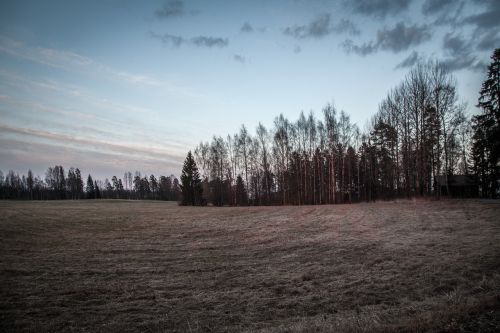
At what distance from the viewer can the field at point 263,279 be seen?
8055mm

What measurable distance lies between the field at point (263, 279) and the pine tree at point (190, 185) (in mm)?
46170

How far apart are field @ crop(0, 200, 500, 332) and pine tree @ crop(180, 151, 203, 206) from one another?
46.2m

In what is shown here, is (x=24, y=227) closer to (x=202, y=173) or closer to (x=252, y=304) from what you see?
(x=252, y=304)

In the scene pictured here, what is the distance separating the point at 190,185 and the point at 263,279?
196 ft

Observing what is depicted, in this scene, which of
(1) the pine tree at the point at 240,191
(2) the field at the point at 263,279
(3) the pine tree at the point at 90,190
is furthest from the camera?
(3) the pine tree at the point at 90,190

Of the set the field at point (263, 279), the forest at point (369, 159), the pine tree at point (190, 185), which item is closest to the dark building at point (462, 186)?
the forest at point (369, 159)

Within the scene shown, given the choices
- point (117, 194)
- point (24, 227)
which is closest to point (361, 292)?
point (24, 227)

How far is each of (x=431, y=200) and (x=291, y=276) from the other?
2605 centimetres

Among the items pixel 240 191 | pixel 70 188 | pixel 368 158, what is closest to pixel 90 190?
pixel 70 188

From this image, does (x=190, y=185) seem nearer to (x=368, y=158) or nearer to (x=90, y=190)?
(x=368, y=158)

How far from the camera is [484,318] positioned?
5270 millimetres

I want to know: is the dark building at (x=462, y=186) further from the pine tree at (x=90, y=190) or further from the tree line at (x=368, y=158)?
the pine tree at (x=90, y=190)

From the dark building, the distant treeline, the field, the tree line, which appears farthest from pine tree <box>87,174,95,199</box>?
the dark building

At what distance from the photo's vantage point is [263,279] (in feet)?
39.9
